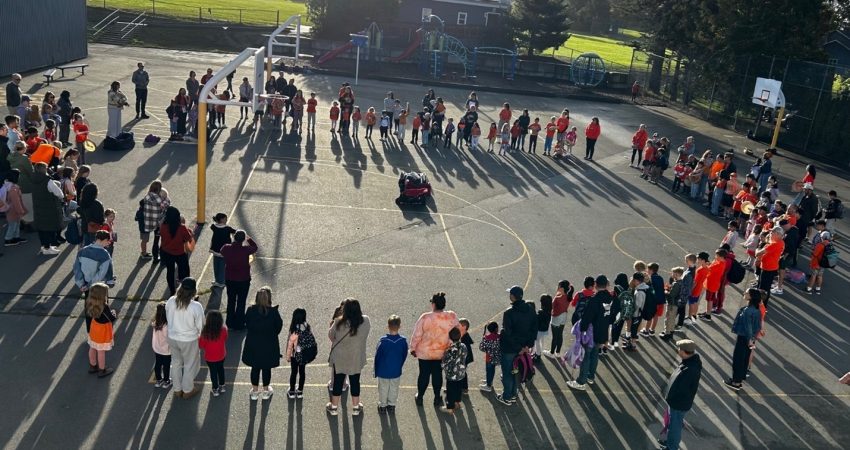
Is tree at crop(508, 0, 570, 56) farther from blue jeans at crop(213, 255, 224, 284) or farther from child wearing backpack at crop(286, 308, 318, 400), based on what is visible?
child wearing backpack at crop(286, 308, 318, 400)

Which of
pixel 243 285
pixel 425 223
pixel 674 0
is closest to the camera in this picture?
pixel 243 285

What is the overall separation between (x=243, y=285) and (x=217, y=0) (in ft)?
226

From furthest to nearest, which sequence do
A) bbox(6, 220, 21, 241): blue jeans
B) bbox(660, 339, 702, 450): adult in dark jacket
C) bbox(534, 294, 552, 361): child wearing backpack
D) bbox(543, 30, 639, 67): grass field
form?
bbox(543, 30, 639, 67): grass field < bbox(6, 220, 21, 241): blue jeans < bbox(534, 294, 552, 361): child wearing backpack < bbox(660, 339, 702, 450): adult in dark jacket

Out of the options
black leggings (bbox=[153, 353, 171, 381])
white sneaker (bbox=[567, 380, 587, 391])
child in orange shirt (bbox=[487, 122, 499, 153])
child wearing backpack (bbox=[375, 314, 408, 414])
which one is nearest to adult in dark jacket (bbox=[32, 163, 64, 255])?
black leggings (bbox=[153, 353, 171, 381])

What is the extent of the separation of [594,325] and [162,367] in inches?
263

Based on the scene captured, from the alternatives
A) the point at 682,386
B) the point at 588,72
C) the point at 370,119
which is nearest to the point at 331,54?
the point at 588,72

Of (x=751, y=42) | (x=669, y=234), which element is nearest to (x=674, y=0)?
(x=751, y=42)

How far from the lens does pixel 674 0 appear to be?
1694 inches

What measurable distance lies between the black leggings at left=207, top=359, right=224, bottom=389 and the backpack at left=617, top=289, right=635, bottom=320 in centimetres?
678

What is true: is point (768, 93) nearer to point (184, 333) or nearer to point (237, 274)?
point (237, 274)

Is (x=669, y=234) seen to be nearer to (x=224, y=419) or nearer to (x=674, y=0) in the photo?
(x=224, y=419)

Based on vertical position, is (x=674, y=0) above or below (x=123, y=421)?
above

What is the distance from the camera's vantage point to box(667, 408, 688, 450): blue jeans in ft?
32.8

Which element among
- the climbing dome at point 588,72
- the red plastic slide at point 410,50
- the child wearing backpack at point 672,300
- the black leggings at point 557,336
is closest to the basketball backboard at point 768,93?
the climbing dome at point 588,72
